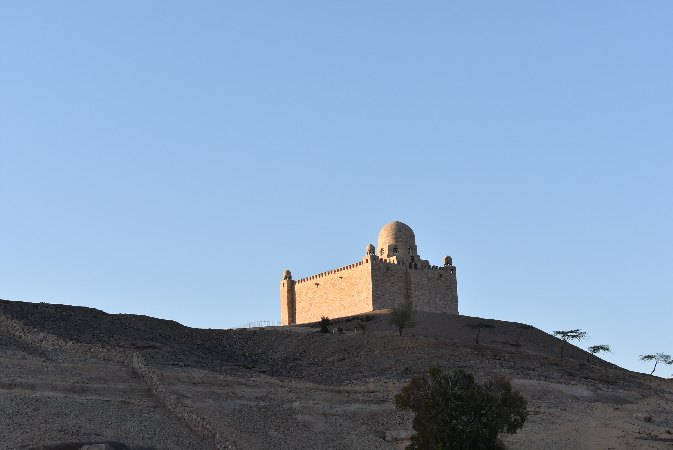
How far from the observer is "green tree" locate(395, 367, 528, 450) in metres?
28.2

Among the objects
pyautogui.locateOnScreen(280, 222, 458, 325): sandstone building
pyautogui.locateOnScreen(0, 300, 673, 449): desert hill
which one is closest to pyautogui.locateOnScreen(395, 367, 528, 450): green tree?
pyautogui.locateOnScreen(0, 300, 673, 449): desert hill

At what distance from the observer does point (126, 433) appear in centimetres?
2720

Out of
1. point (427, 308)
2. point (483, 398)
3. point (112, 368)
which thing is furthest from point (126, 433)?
point (427, 308)

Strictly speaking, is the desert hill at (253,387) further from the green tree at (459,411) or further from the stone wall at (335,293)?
the stone wall at (335,293)

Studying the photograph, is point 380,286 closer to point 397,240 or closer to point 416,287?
point 416,287

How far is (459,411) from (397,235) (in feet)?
115

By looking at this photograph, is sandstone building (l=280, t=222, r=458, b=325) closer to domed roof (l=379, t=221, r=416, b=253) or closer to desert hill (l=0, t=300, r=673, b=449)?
domed roof (l=379, t=221, r=416, b=253)

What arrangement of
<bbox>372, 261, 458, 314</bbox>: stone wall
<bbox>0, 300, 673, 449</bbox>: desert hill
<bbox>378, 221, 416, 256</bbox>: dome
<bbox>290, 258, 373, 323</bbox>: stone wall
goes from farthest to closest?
<bbox>378, 221, 416, 256</bbox>: dome
<bbox>290, 258, 373, 323</bbox>: stone wall
<bbox>372, 261, 458, 314</bbox>: stone wall
<bbox>0, 300, 673, 449</bbox>: desert hill

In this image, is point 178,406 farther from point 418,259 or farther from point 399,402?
point 418,259

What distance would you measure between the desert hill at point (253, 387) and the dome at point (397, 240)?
44.9 ft

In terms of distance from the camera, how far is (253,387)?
113 ft

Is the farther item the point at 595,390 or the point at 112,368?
the point at 595,390

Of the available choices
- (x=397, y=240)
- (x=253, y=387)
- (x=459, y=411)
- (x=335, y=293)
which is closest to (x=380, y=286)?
(x=335, y=293)

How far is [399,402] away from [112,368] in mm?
Result: 11062
